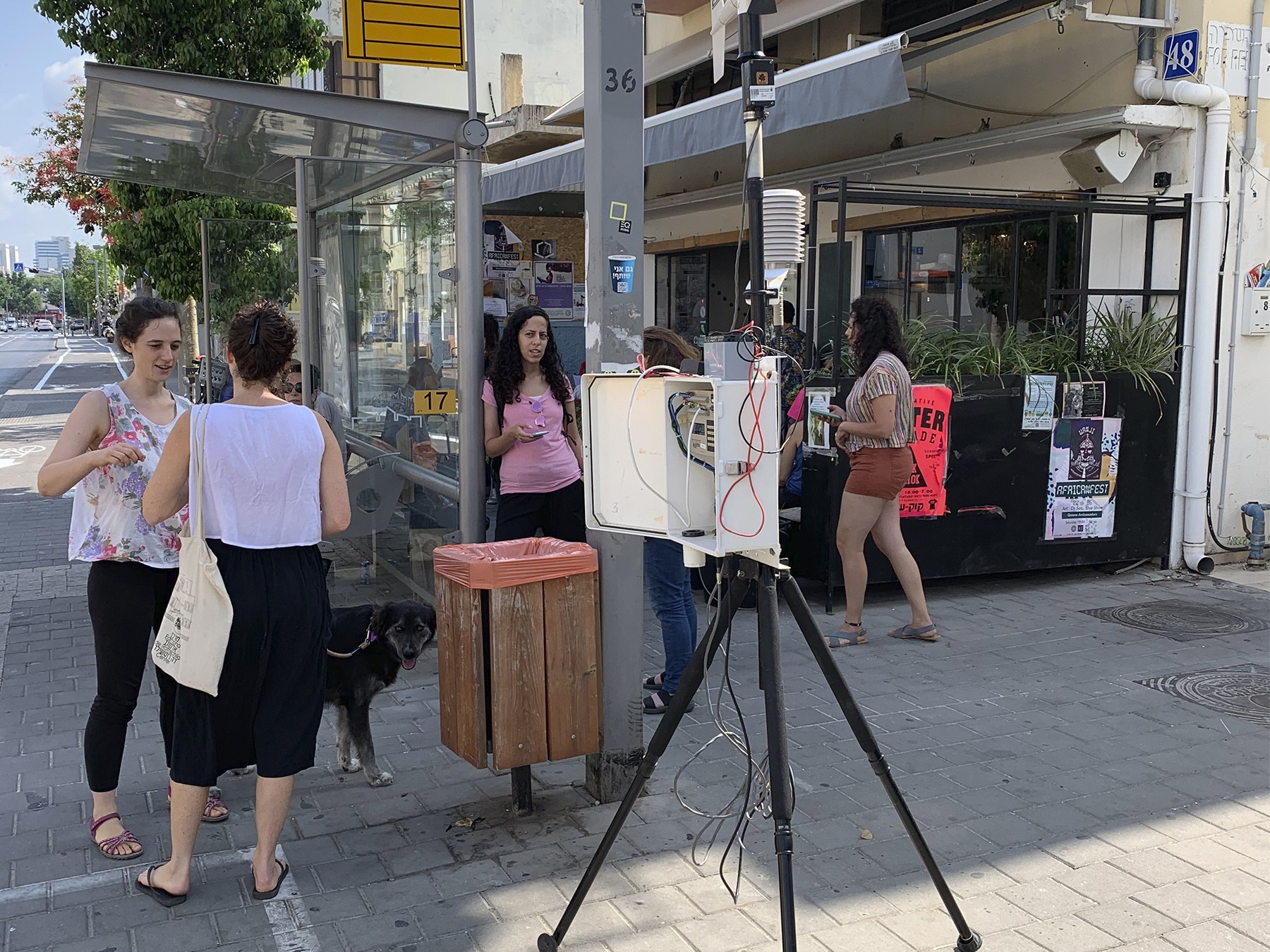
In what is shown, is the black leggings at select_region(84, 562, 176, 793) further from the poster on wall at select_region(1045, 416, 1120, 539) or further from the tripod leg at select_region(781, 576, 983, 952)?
the poster on wall at select_region(1045, 416, 1120, 539)

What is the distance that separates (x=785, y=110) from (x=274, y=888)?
17.6ft

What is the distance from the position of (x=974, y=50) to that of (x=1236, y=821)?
679cm

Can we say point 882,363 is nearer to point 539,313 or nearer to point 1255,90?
point 539,313

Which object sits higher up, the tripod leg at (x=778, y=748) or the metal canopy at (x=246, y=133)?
the metal canopy at (x=246, y=133)

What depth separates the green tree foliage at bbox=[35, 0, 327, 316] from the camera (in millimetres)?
10281

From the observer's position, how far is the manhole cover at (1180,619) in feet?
21.2

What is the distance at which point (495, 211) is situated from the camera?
10805 millimetres

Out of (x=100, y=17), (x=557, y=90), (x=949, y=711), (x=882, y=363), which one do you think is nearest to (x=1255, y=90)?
(x=882, y=363)

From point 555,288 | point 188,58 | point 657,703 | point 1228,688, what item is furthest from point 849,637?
point 188,58

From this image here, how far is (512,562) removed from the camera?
12.4 feet

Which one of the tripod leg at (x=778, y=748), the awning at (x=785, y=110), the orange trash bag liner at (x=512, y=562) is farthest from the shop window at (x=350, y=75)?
the tripod leg at (x=778, y=748)

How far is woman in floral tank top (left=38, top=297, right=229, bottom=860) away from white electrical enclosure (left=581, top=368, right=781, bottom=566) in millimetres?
1576

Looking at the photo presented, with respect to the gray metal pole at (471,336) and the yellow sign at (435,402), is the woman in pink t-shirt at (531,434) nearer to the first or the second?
the gray metal pole at (471,336)

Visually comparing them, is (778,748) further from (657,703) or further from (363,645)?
(657,703)
